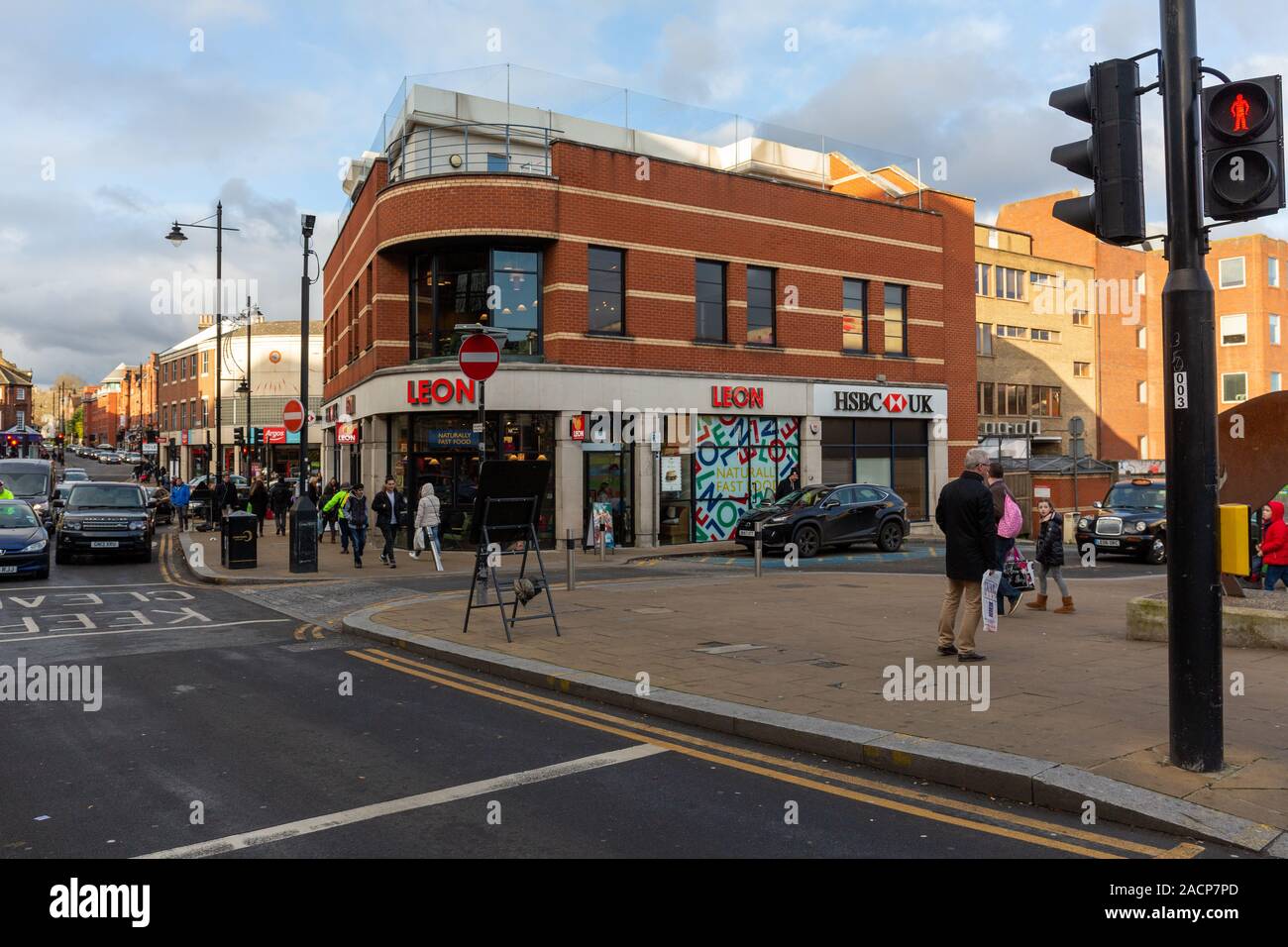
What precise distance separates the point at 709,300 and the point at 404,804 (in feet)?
73.3

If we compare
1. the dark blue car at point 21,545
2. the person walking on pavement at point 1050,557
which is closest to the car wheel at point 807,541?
the person walking on pavement at point 1050,557

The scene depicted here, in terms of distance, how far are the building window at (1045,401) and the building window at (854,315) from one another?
1065 inches

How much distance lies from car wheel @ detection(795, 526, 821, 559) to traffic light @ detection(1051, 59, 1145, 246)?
16.4 m

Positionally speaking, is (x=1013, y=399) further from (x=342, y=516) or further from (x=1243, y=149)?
(x=1243, y=149)

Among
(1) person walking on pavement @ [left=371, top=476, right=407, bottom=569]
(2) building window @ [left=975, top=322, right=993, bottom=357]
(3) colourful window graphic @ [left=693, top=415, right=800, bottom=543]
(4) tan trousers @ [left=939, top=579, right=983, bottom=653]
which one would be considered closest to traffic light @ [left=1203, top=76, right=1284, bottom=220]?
(4) tan trousers @ [left=939, top=579, right=983, bottom=653]

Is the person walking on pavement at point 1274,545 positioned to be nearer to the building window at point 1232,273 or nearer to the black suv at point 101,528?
the black suv at point 101,528

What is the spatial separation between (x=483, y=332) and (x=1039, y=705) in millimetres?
7941

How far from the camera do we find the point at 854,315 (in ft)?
95.7

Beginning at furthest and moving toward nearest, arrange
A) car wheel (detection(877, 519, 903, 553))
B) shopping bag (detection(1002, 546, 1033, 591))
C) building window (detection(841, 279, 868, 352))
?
building window (detection(841, 279, 868, 352)) < car wheel (detection(877, 519, 903, 553)) < shopping bag (detection(1002, 546, 1033, 591))

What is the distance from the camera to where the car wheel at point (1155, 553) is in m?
20.6

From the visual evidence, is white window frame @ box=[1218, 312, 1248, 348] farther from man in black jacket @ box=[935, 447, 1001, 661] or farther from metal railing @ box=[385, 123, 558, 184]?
man in black jacket @ box=[935, 447, 1001, 661]

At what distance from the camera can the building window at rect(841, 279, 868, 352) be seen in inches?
1137

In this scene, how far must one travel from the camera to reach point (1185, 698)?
5.31 meters
